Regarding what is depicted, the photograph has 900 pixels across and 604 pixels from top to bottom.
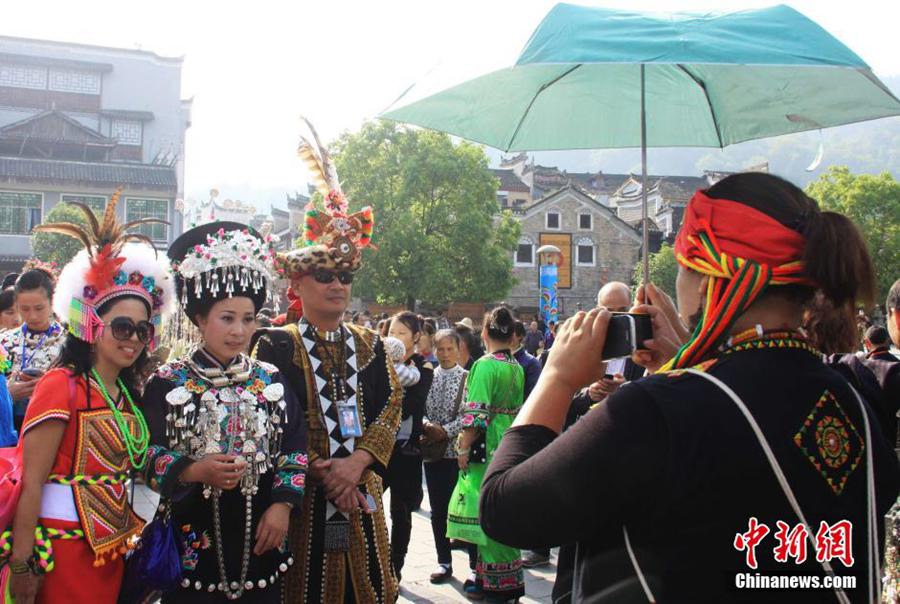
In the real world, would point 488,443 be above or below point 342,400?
below

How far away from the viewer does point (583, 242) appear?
141 ft

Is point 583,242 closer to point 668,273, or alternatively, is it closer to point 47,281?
point 668,273

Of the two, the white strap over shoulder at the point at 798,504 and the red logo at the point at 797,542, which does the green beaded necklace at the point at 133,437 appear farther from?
the red logo at the point at 797,542

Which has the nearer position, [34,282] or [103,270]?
[103,270]

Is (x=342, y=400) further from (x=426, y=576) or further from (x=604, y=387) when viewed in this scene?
(x=426, y=576)

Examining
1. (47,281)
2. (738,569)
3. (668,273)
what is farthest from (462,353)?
(668,273)

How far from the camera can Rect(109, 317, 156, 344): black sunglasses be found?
10.5 feet

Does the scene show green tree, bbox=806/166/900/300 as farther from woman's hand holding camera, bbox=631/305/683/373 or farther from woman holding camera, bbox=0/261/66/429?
woman's hand holding camera, bbox=631/305/683/373

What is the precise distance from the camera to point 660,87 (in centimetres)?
332

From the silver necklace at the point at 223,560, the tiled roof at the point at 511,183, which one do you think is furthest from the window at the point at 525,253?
the silver necklace at the point at 223,560

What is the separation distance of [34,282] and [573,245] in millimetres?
38938

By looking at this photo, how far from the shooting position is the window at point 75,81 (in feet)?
159

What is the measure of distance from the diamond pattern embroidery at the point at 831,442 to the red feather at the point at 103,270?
2780 mm

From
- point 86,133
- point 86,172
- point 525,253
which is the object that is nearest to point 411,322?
point 525,253
